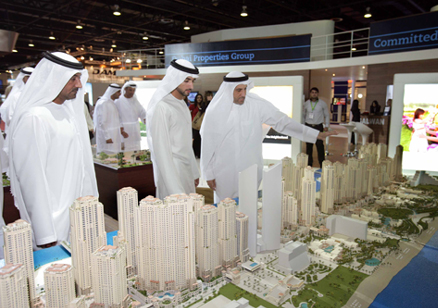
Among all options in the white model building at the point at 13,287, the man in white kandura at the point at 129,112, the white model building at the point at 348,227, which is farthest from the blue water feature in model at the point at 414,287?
the man in white kandura at the point at 129,112

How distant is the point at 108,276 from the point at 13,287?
307 mm

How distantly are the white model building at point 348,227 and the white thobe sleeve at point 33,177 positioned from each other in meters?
1.67

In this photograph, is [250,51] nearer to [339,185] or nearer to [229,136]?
[229,136]

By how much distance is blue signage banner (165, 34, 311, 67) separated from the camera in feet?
27.2

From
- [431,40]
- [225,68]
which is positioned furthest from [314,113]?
[225,68]

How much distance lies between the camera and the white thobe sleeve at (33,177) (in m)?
1.74

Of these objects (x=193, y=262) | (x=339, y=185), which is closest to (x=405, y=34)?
(x=339, y=185)

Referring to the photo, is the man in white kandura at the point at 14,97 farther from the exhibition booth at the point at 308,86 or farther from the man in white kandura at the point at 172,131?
the man in white kandura at the point at 172,131

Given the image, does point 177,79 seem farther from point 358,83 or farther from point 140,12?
point 358,83

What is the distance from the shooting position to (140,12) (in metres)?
11.6

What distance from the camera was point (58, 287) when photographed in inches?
46.9

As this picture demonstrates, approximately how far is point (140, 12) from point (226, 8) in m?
3.07

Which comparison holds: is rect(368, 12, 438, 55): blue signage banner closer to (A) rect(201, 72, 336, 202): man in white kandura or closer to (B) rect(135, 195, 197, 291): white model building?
(A) rect(201, 72, 336, 202): man in white kandura

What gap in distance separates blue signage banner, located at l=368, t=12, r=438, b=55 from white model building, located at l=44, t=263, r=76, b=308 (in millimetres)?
7200
